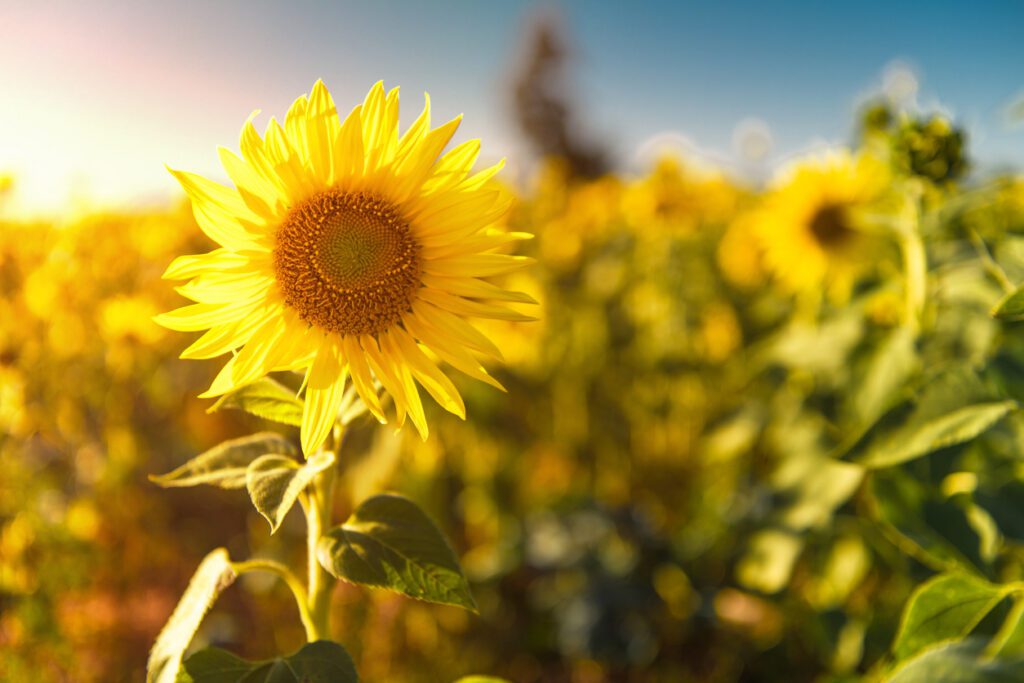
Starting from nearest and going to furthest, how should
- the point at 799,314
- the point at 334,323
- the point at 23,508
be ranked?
the point at 334,323
the point at 23,508
the point at 799,314

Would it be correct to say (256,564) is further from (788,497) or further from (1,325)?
(788,497)

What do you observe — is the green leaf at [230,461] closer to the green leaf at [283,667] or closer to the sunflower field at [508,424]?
the sunflower field at [508,424]

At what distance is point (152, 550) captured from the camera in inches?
90.0

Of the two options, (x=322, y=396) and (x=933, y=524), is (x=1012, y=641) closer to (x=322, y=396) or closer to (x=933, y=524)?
(x=933, y=524)

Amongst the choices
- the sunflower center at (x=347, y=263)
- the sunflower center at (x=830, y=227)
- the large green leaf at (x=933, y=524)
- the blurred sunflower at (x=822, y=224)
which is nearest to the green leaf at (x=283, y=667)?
the sunflower center at (x=347, y=263)

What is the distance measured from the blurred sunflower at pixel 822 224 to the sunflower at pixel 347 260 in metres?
1.95

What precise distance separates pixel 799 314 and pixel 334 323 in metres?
1.95

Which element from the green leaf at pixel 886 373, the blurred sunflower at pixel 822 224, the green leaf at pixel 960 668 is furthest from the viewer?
the blurred sunflower at pixel 822 224

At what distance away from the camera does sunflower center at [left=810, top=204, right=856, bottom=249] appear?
265 cm

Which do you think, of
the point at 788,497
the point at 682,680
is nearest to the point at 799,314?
the point at 788,497

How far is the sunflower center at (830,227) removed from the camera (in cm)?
265

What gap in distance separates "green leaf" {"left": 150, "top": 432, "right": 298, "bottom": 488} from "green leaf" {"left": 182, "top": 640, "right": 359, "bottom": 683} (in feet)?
0.56

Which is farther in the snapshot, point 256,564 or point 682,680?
point 682,680

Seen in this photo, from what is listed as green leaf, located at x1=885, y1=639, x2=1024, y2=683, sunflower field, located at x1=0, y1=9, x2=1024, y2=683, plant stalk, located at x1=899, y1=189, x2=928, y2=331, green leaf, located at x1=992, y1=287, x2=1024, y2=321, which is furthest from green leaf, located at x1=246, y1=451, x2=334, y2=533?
plant stalk, located at x1=899, y1=189, x2=928, y2=331
